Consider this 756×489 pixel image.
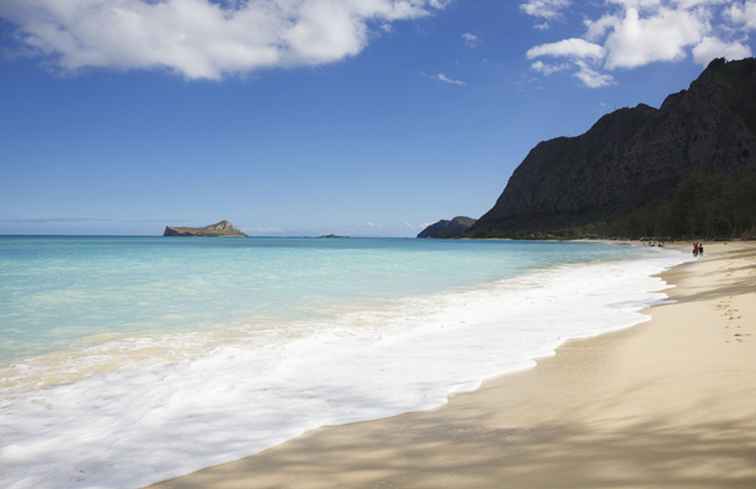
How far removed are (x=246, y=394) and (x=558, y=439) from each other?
3.58m

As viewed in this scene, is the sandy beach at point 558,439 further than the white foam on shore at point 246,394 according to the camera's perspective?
No

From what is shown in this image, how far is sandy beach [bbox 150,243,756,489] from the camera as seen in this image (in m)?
3.10

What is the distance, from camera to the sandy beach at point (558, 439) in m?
3.10

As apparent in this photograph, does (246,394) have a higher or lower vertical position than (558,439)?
lower

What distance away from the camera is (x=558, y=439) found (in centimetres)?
373

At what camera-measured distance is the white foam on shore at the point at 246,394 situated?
398 cm

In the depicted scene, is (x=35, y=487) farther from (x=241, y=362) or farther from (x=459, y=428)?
(x=241, y=362)

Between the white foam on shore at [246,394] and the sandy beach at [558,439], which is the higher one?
the sandy beach at [558,439]

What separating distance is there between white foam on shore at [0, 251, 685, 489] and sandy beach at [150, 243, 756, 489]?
392 millimetres

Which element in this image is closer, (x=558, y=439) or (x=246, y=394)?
(x=558, y=439)

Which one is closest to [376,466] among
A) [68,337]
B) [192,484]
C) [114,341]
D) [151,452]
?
[192,484]

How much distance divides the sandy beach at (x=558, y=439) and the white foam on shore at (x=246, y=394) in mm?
392

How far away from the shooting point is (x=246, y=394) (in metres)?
5.71

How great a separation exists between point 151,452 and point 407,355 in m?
4.27
